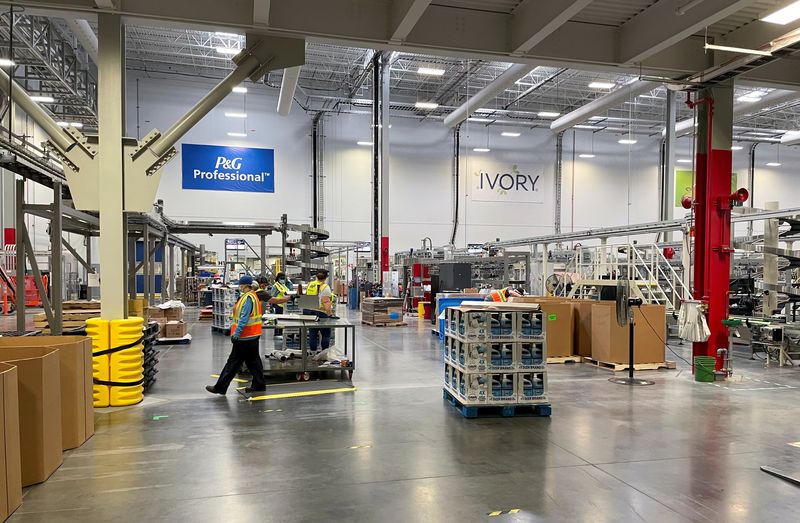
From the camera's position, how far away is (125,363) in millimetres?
6898

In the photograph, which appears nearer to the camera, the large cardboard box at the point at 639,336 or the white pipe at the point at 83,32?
the large cardboard box at the point at 639,336

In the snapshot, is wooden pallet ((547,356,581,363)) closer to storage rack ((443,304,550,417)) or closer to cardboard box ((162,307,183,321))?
storage rack ((443,304,550,417))

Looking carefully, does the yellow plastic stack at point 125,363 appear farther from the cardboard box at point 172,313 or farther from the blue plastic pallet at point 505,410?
the cardboard box at point 172,313

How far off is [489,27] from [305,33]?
9.46ft

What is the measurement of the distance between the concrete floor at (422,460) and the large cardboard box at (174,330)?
5230 millimetres

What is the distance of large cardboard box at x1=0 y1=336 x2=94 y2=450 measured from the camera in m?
5.18

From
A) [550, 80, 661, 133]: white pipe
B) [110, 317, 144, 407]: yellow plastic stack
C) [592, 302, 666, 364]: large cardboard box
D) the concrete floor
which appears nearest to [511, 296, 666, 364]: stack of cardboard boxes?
[592, 302, 666, 364]: large cardboard box

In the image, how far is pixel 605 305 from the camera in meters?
10.3

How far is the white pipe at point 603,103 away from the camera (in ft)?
65.8

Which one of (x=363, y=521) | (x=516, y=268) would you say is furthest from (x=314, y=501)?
(x=516, y=268)

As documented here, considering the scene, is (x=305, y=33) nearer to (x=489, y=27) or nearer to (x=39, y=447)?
(x=489, y=27)

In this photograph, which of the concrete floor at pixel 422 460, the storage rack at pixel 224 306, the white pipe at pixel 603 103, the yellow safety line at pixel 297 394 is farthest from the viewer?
the white pipe at pixel 603 103

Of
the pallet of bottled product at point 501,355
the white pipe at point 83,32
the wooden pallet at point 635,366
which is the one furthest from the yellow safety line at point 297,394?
the white pipe at point 83,32

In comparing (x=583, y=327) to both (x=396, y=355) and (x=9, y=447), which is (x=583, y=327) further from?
(x=9, y=447)
